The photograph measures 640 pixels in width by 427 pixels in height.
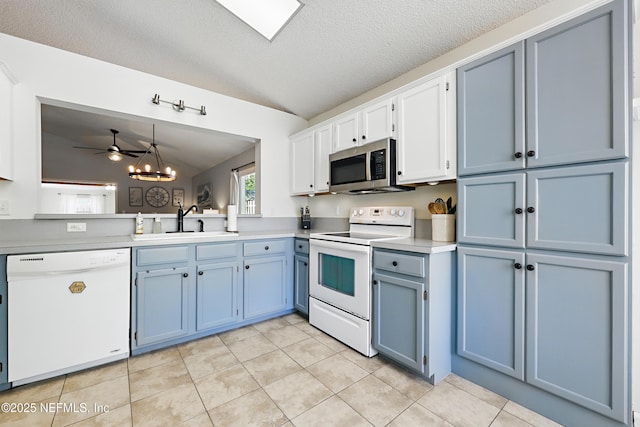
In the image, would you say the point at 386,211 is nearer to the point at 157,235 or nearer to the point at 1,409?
the point at 157,235

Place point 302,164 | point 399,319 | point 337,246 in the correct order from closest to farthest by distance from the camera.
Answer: point 399,319, point 337,246, point 302,164

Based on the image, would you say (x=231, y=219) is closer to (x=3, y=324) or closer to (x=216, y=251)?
(x=216, y=251)

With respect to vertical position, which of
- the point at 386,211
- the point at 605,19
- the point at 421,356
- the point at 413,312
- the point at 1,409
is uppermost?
the point at 605,19

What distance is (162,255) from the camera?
7.04 feet

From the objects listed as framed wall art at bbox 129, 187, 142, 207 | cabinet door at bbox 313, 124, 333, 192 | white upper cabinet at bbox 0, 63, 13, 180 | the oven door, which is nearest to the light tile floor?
the oven door

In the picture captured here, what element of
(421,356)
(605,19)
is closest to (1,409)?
(421,356)

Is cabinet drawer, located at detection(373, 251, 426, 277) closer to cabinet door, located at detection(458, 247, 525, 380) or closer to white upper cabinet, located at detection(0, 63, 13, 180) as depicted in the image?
cabinet door, located at detection(458, 247, 525, 380)

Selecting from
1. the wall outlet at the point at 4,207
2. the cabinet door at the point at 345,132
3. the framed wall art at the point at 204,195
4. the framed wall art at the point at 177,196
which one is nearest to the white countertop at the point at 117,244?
the wall outlet at the point at 4,207

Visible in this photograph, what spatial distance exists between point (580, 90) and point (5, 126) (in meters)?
3.58

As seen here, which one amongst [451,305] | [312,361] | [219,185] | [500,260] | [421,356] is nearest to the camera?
[500,260]

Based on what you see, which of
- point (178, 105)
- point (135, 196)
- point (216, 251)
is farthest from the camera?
point (135, 196)

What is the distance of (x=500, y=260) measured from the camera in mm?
1604

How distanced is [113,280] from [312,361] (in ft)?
5.08

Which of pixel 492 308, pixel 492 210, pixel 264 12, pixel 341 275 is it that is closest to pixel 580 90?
pixel 492 210
